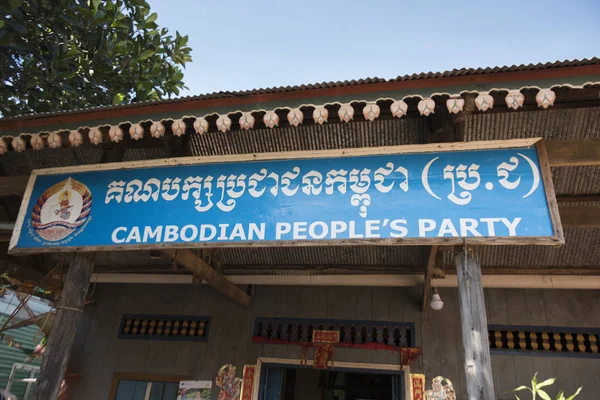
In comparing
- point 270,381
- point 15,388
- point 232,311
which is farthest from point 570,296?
point 15,388

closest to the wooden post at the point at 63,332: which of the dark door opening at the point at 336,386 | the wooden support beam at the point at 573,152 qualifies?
the wooden support beam at the point at 573,152

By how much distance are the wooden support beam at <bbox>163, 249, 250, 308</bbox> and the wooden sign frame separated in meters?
0.90

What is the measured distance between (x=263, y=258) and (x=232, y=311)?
1.34 metres

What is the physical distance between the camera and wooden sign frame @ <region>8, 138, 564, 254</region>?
3.32 m

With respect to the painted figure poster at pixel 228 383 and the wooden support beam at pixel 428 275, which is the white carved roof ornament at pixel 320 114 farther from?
the painted figure poster at pixel 228 383

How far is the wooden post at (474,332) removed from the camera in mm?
3102

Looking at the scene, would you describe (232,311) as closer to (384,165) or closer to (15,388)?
(384,165)

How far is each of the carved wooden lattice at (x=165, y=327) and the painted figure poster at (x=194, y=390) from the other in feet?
2.17

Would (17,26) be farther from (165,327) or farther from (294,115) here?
(165,327)

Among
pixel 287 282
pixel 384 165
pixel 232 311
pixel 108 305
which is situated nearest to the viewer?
pixel 384 165

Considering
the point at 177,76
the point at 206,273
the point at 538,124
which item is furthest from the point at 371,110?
the point at 177,76

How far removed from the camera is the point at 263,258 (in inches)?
253

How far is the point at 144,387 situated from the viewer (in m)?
7.01

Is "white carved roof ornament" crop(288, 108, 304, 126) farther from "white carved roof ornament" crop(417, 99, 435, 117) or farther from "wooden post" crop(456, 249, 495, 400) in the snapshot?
"wooden post" crop(456, 249, 495, 400)
